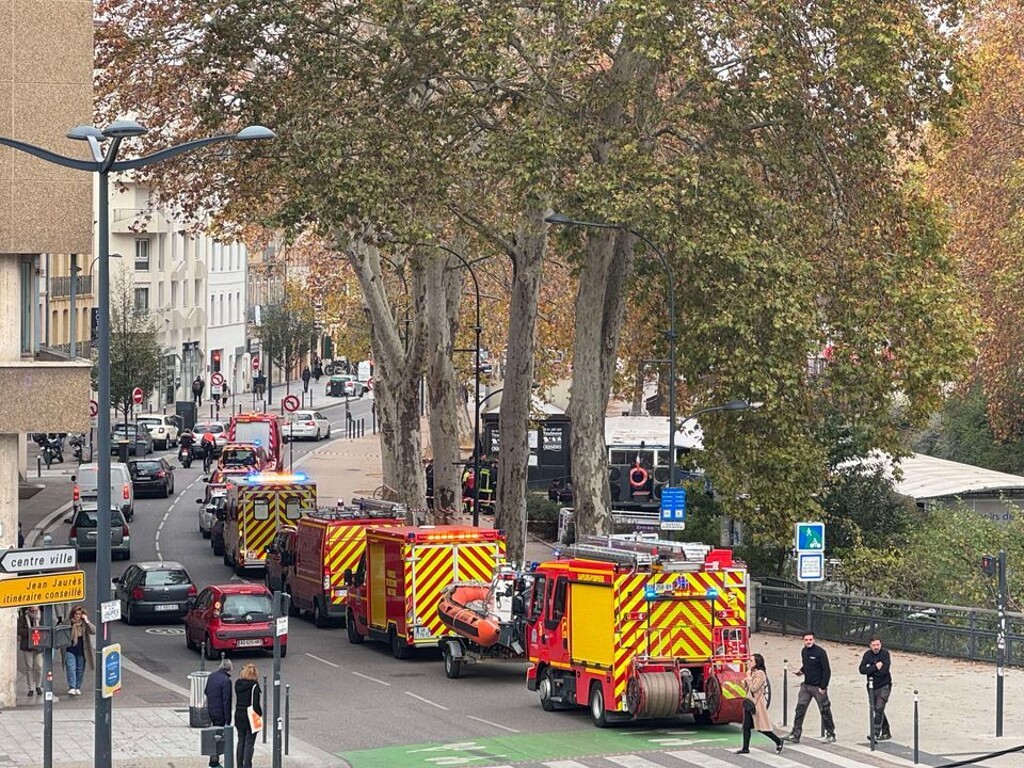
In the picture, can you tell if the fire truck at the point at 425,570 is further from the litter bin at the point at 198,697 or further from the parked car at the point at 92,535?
the parked car at the point at 92,535

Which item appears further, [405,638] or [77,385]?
[405,638]

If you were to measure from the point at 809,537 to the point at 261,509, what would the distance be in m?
20.7

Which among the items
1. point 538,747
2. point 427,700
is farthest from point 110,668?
point 427,700

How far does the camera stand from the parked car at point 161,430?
294 feet

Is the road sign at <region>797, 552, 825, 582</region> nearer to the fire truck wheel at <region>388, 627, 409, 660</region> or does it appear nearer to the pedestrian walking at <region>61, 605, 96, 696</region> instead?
the fire truck wheel at <region>388, 627, 409, 660</region>

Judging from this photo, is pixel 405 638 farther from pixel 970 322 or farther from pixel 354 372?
pixel 354 372

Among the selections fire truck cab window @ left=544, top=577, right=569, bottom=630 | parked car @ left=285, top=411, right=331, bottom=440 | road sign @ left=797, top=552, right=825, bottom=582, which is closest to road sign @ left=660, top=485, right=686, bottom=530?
road sign @ left=797, top=552, right=825, bottom=582

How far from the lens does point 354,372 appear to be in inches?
6353

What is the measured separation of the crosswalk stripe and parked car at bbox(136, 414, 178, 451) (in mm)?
65167

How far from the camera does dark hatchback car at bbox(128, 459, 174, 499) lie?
69938mm

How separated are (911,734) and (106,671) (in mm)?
11517

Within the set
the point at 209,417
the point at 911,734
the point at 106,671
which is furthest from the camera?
the point at 209,417

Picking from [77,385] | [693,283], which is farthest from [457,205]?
[77,385]

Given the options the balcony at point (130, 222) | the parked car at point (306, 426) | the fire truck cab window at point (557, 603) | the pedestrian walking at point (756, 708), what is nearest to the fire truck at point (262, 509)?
the fire truck cab window at point (557, 603)
